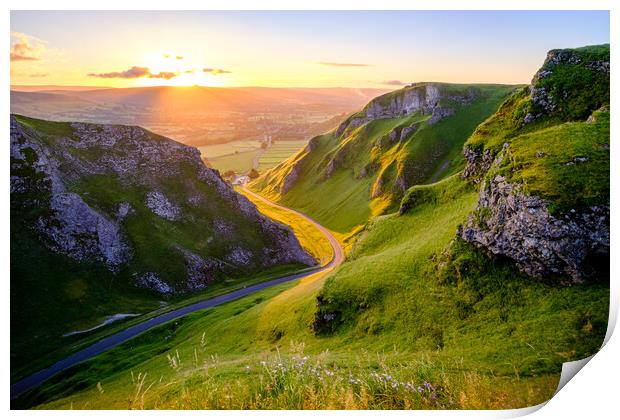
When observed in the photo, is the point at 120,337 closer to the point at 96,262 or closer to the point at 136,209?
the point at 96,262

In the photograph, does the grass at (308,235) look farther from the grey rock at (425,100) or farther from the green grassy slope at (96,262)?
the grey rock at (425,100)

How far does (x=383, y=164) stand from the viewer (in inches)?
6176

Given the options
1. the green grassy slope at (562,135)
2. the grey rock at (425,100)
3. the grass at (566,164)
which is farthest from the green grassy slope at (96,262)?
the grey rock at (425,100)

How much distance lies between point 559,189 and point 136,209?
90.3 metres

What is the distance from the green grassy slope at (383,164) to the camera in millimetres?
137875

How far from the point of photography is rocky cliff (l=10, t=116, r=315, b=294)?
7656 cm

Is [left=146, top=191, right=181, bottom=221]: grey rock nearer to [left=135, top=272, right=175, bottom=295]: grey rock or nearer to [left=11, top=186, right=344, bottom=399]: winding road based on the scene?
[left=135, top=272, right=175, bottom=295]: grey rock

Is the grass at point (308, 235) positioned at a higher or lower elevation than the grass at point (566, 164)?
lower

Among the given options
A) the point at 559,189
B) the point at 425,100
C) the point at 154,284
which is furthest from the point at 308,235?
the point at 559,189

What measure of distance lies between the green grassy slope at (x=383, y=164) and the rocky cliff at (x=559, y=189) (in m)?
82.0

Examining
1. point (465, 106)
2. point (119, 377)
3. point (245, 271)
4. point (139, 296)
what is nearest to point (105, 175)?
point (139, 296)

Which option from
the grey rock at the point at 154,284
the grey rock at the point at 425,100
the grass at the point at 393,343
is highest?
the grey rock at the point at 425,100

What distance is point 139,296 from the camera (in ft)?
260

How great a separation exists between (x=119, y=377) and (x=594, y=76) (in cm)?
6196
